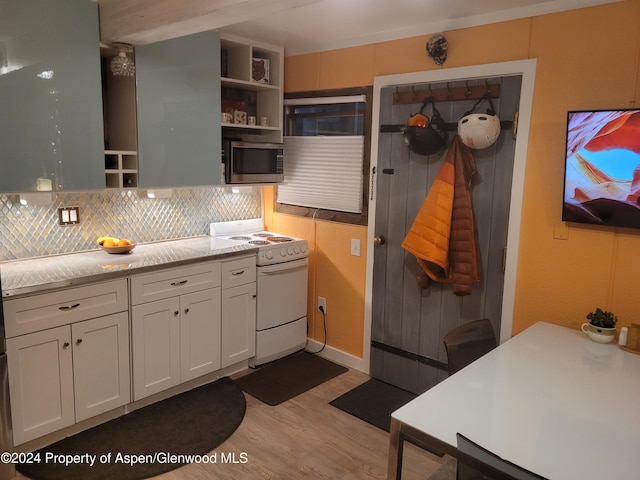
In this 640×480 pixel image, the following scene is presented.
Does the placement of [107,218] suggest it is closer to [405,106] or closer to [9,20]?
[9,20]

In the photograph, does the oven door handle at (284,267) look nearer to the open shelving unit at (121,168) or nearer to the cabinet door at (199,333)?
the cabinet door at (199,333)

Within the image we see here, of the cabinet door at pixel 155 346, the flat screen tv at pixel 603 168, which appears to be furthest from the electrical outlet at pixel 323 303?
the flat screen tv at pixel 603 168

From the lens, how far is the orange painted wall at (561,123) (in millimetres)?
2521

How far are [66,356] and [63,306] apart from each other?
0.91 ft

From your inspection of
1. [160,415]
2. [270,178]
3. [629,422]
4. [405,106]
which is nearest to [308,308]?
[270,178]

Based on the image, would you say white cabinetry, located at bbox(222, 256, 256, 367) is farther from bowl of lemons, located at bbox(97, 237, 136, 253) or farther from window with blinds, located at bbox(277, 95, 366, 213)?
window with blinds, located at bbox(277, 95, 366, 213)

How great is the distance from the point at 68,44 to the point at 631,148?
2936mm

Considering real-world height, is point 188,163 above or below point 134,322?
above

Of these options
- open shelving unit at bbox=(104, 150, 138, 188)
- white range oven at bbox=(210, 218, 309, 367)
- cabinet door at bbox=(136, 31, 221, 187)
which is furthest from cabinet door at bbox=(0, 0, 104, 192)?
white range oven at bbox=(210, 218, 309, 367)

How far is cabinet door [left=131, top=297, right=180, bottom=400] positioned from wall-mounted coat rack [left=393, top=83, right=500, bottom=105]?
6.56ft

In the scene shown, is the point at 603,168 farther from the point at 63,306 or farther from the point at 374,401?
the point at 63,306

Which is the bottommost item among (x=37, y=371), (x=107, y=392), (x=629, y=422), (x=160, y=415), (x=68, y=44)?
(x=160, y=415)

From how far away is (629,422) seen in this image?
5.59ft

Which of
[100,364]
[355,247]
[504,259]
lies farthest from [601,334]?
[100,364]
